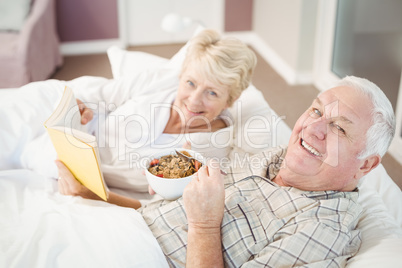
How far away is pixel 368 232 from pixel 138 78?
1144 millimetres

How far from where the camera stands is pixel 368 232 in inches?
52.2

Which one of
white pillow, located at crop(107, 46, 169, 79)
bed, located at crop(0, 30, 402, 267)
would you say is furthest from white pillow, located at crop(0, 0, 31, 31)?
bed, located at crop(0, 30, 402, 267)

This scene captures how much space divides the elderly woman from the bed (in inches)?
6.0

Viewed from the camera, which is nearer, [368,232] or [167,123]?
[368,232]

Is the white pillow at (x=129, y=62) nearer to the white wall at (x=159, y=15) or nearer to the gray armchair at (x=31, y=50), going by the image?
the gray armchair at (x=31, y=50)

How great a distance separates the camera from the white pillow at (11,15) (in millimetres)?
3578

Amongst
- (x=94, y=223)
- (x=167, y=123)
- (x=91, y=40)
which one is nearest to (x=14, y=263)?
(x=94, y=223)

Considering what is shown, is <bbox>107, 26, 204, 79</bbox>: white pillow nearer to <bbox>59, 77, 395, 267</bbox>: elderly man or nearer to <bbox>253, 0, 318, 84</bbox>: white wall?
<bbox>59, 77, 395, 267</bbox>: elderly man

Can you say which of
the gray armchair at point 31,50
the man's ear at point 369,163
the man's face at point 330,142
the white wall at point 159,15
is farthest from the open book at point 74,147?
the white wall at point 159,15

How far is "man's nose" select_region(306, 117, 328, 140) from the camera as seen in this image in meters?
1.29

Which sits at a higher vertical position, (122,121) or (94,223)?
(122,121)

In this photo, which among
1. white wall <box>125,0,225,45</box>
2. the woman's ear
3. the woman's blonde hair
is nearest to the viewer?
the woman's blonde hair

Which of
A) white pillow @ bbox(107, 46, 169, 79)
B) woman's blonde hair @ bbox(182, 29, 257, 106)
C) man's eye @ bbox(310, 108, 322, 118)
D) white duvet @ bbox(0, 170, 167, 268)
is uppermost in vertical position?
woman's blonde hair @ bbox(182, 29, 257, 106)

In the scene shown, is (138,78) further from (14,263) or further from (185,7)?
(185,7)
